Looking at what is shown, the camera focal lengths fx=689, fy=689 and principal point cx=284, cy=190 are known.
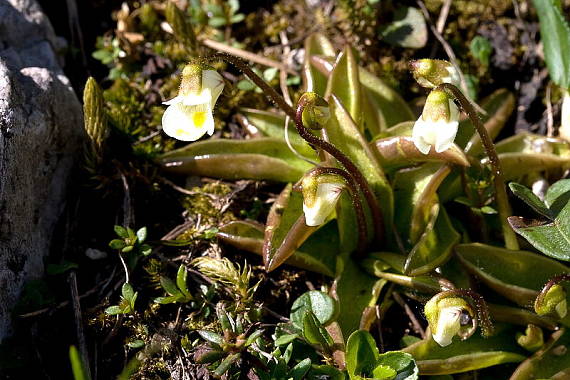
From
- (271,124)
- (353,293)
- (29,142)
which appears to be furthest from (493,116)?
(29,142)

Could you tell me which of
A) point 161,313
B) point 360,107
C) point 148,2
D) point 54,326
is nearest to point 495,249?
point 360,107

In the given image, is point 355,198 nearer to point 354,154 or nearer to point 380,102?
point 354,154

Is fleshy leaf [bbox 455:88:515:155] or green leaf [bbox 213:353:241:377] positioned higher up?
fleshy leaf [bbox 455:88:515:155]

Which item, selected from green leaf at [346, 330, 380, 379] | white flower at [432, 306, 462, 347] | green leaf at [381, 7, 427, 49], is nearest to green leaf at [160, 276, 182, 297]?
green leaf at [346, 330, 380, 379]

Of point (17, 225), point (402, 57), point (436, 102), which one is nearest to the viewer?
point (436, 102)

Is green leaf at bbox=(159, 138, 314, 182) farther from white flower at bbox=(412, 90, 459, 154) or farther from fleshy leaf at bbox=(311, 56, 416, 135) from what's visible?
white flower at bbox=(412, 90, 459, 154)

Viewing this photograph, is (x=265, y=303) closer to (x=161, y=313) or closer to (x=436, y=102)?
(x=161, y=313)
